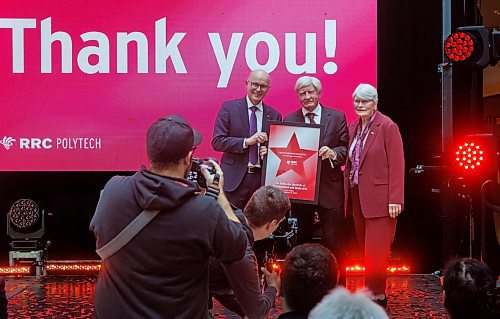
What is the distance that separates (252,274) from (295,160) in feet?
9.15

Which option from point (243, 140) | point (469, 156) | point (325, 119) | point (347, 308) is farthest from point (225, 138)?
point (347, 308)

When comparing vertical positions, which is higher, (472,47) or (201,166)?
(472,47)

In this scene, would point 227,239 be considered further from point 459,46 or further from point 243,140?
point 459,46

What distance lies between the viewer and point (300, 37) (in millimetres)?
6496

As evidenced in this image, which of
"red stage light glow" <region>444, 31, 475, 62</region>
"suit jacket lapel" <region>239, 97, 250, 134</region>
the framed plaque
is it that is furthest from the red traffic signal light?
"suit jacket lapel" <region>239, 97, 250, 134</region>

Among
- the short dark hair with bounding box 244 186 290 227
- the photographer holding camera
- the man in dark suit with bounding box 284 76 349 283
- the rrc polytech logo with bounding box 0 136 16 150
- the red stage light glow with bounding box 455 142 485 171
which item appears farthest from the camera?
the rrc polytech logo with bounding box 0 136 16 150

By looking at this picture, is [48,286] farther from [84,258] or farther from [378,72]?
[378,72]

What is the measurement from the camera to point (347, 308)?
1.79 metres

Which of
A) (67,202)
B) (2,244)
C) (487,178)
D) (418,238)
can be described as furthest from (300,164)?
(2,244)

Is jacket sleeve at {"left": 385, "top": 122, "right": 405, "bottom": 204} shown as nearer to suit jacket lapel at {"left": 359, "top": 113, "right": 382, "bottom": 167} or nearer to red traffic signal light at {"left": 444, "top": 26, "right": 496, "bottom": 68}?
suit jacket lapel at {"left": 359, "top": 113, "right": 382, "bottom": 167}

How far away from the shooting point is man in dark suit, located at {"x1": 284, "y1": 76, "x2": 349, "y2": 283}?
212 inches

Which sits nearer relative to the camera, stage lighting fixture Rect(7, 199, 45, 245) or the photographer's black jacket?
the photographer's black jacket

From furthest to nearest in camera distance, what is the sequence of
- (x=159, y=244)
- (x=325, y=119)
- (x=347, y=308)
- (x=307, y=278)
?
1. (x=325, y=119)
2. (x=159, y=244)
3. (x=307, y=278)
4. (x=347, y=308)

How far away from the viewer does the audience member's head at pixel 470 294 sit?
2.35m
